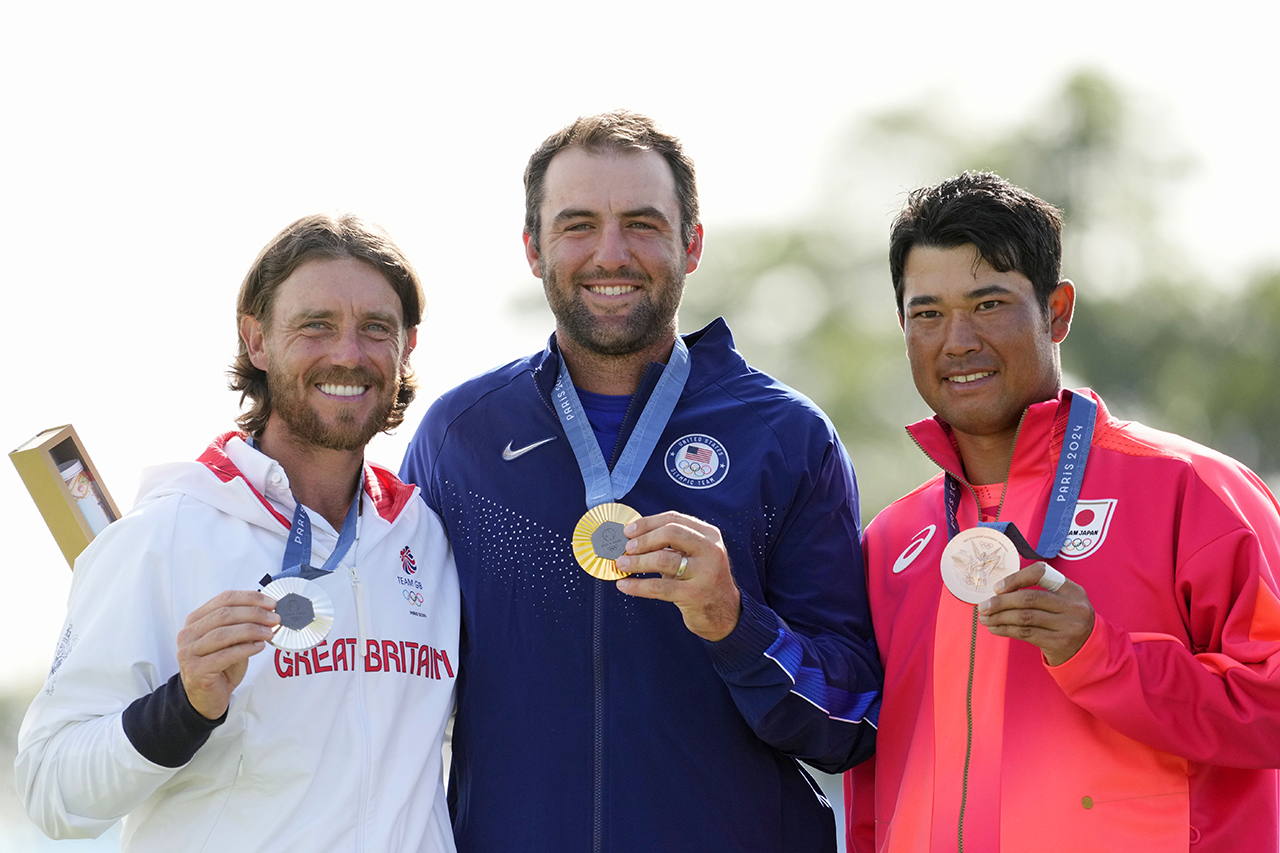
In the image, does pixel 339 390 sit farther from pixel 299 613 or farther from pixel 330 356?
pixel 299 613

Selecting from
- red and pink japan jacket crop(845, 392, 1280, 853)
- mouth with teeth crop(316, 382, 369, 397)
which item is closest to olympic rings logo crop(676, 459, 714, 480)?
red and pink japan jacket crop(845, 392, 1280, 853)

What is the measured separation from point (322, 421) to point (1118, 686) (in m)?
2.45

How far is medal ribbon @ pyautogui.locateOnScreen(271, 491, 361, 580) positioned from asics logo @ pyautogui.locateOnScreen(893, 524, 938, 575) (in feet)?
5.94

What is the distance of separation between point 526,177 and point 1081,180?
2988cm

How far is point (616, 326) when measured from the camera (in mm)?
4195

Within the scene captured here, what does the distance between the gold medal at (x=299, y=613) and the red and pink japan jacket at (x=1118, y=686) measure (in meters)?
1.83

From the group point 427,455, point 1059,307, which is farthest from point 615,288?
point 1059,307

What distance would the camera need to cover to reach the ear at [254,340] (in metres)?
3.98

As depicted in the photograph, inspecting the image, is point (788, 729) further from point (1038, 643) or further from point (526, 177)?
point (526, 177)

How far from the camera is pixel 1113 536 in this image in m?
3.53

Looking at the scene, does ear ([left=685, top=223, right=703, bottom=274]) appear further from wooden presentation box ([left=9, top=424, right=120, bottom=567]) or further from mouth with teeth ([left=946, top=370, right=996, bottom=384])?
wooden presentation box ([left=9, top=424, right=120, bottom=567])

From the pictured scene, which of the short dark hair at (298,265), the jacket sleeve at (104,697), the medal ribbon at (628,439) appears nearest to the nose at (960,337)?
the medal ribbon at (628,439)

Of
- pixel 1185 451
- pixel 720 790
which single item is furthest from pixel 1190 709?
pixel 720 790

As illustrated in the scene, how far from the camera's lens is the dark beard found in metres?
3.83
